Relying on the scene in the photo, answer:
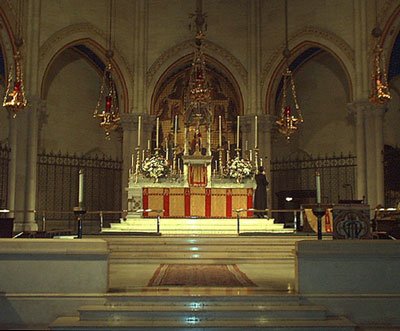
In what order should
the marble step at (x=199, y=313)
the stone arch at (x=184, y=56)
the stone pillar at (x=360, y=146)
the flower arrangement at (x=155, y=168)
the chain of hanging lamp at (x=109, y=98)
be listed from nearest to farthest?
the marble step at (x=199, y=313)
the flower arrangement at (x=155, y=168)
the chain of hanging lamp at (x=109, y=98)
the stone pillar at (x=360, y=146)
the stone arch at (x=184, y=56)

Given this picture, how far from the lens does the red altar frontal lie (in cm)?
1548

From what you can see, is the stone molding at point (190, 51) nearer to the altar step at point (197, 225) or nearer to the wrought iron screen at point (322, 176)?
the wrought iron screen at point (322, 176)

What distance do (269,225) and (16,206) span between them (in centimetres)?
776

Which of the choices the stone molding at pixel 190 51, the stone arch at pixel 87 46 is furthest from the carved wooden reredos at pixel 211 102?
the stone arch at pixel 87 46

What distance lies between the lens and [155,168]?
15.7 m

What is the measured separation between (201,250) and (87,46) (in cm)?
1191

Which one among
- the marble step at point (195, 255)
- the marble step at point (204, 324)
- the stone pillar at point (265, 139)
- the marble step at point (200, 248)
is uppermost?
the stone pillar at point (265, 139)

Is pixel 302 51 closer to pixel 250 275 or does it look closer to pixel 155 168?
pixel 155 168

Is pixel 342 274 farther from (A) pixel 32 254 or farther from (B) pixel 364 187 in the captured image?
(B) pixel 364 187

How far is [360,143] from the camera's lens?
1798 cm

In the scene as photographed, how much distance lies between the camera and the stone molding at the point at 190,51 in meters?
20.6

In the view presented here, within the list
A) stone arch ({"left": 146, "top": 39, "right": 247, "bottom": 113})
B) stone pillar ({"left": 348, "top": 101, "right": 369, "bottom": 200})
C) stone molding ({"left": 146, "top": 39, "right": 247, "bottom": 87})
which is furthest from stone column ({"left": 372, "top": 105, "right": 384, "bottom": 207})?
stone molding ({"left": 146, "top": 39, "right": 247, "bottom": 87})

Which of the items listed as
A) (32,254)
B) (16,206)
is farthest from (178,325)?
(16,206)

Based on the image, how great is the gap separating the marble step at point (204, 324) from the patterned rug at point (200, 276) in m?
1.29
